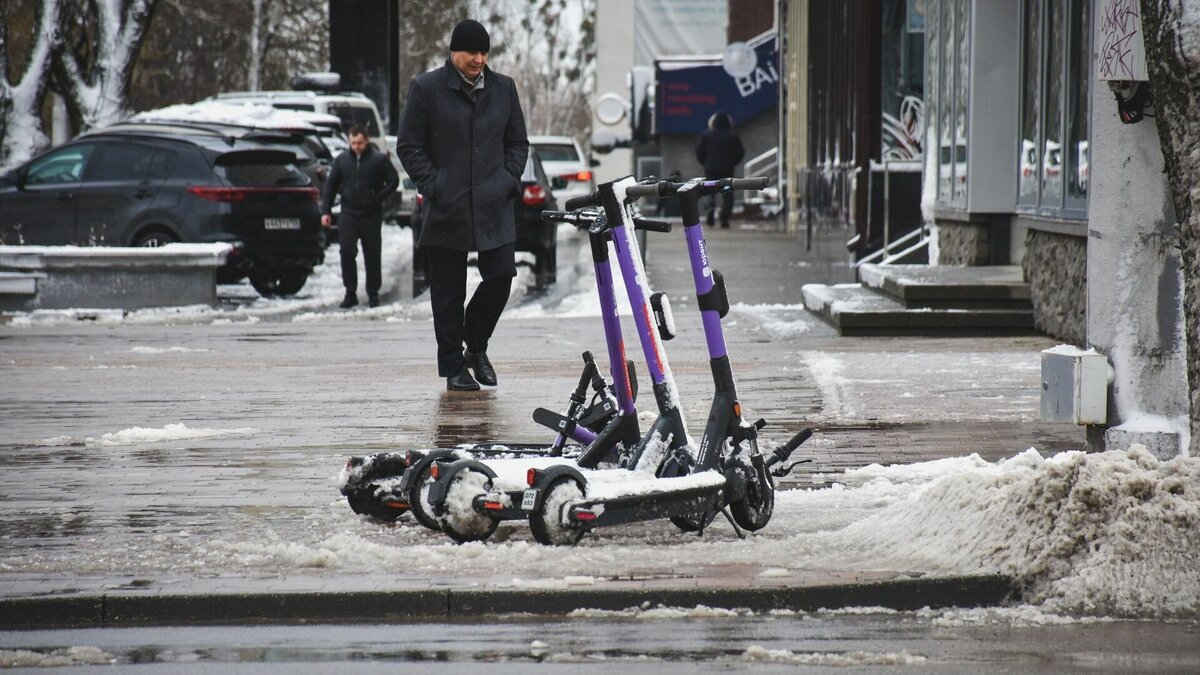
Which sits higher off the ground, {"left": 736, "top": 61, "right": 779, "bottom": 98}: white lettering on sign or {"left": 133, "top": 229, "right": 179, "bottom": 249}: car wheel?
{"left": 736, "top": 61, "right": 779, "bottom": 98}: white lettering on sign

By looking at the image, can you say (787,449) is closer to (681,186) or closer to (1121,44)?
(681,186)

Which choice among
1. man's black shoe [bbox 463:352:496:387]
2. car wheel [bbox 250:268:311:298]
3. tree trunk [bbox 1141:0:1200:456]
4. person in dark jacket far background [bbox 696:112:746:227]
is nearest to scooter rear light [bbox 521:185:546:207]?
car wheel [bbox 250:268:311:298]

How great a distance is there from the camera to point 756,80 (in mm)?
43281

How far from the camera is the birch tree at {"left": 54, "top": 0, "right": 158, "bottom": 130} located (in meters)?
28.0

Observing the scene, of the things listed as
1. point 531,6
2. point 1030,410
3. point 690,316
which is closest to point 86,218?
point 690,316

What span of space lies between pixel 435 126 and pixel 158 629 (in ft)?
16.8

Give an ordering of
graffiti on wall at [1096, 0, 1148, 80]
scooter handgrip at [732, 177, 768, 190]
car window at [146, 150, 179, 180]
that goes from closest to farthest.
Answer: scooter handgrip at [732, 177, 768, 190], graffiti on wall at [1096, 0, 1148, 80], car window at [146, 150, 179, 180]

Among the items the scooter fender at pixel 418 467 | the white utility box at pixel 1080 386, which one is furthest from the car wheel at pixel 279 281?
the scooter fender at pixel 418 467

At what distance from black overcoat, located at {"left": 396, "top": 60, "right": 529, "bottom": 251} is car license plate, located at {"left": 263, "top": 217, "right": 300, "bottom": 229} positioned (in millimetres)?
8741

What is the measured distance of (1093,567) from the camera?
536 centimetres

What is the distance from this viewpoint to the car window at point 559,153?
115 ft

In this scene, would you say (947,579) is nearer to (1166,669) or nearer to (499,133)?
(1166,669)

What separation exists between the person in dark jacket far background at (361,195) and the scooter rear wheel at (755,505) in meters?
12.2

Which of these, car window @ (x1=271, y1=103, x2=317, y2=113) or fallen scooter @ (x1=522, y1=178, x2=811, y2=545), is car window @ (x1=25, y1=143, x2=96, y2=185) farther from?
fallen scooter @ (x1=522, y1=178, x2=811, y2=545)
